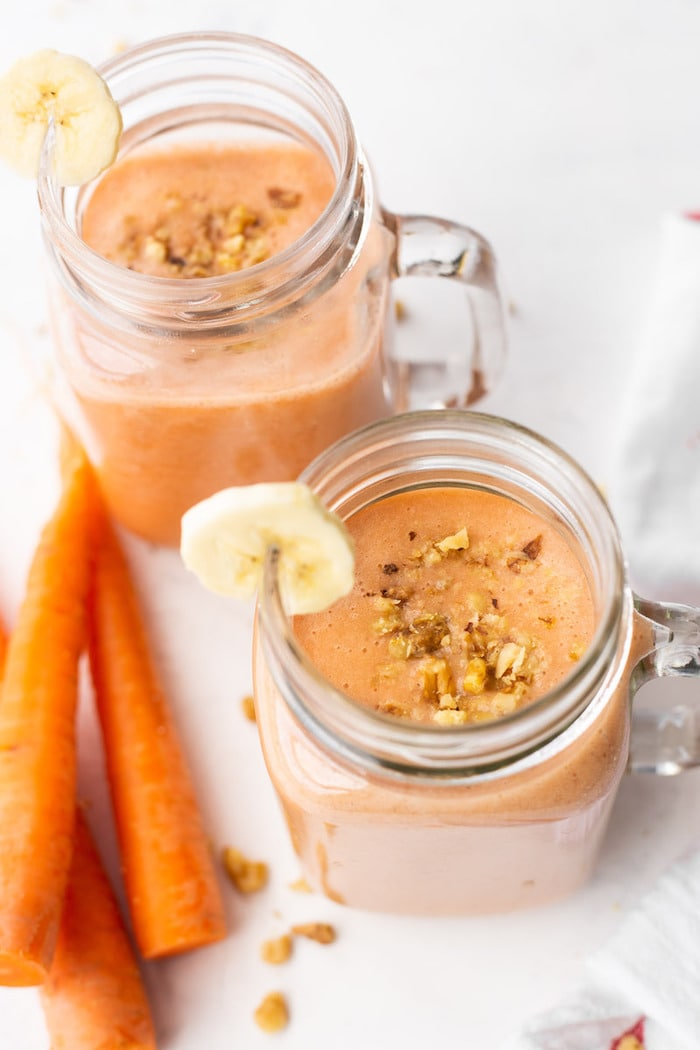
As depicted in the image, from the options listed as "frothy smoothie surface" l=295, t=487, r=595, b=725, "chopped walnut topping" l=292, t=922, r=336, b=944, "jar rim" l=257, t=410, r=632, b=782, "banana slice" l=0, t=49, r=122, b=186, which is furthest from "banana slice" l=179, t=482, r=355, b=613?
"chopped walnut topping" l=292, t=922, r=336, b=944

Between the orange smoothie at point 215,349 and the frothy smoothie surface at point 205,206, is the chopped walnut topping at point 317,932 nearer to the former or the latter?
the orange smoothie at point 215,349

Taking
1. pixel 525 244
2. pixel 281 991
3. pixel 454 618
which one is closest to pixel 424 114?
pixel 525 244

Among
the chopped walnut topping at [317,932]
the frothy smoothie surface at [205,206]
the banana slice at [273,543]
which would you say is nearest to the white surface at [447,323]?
the chopped walnut topping at [317,932]

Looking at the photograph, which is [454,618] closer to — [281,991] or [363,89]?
[281,991]

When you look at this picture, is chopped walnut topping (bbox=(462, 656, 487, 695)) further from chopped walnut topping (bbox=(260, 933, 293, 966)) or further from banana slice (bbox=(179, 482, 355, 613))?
chopped walnut topping (bbox=(260, 933, 293, 966))

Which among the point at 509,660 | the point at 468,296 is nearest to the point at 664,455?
the point at 468,296

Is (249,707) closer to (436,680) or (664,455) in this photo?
(436,680)

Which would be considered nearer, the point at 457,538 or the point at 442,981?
the point at 457,538
